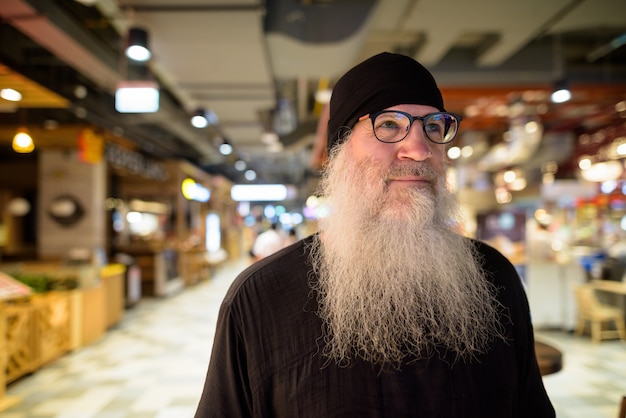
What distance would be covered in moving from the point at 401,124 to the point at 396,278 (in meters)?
0.38

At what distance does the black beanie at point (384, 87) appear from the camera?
3.31 ft

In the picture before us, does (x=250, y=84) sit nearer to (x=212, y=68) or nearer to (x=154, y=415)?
(x=212, y=68)

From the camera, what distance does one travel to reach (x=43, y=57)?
5445 mm

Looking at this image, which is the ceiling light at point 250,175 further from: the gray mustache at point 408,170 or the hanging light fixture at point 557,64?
the gray mustache at point 408,170

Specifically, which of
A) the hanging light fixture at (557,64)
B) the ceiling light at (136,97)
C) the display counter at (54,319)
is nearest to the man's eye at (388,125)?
the ceiling light at (136,97)

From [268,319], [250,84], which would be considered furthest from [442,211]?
[250,84]

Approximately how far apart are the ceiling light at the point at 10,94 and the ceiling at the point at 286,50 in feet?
0.37

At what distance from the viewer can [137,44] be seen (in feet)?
12.5

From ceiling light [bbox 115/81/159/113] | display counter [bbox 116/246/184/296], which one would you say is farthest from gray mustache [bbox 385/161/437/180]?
display counter [bbox 116/246/184/296]

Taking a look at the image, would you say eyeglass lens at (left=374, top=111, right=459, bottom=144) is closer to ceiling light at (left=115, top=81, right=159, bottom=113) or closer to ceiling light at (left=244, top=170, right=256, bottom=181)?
ceiling light at (left=115, top=81, right=159, bottom=113)

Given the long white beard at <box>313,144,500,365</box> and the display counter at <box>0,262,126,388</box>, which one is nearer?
the long white beard at <box>313,144,500,365</box>

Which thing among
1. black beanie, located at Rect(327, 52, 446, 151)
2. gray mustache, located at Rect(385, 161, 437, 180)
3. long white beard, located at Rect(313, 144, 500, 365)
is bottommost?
long white beard, located at Rect(313, 144, 500, 365)

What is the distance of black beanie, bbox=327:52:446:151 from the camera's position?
1010 millimetres

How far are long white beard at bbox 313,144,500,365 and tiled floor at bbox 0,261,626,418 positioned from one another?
3214mm
